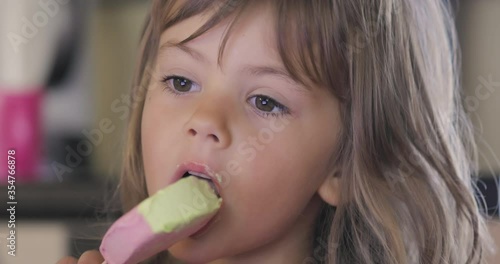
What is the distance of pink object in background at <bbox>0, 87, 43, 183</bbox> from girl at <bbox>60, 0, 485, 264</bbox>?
79 cm

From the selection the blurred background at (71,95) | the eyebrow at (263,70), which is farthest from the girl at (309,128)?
the blurred background at (71,95)

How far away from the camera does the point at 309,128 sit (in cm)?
113

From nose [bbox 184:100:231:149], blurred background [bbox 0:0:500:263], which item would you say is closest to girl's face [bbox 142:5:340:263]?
nose [bbox 184:100:231:149]

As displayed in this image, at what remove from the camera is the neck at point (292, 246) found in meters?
1.20

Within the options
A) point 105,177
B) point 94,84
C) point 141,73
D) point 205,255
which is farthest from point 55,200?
point 205,255

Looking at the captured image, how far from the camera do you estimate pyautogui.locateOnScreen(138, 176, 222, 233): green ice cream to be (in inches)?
40.0

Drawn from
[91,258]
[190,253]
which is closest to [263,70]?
[190,253]

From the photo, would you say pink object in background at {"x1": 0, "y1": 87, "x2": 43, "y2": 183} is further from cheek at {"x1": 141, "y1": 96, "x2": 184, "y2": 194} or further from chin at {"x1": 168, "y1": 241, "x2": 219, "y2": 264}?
chin at {"x1": 168, "y1": 241, "x2": 219, "y2": 264}

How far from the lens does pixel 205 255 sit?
1.11 metres

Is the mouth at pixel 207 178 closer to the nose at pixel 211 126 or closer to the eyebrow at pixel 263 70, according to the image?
the nose at pixel 211 126

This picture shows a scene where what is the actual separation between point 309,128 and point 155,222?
261mm

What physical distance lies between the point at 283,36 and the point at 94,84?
46.2 inches

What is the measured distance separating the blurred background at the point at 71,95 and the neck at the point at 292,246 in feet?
2.90

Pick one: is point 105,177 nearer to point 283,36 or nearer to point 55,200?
point 55,200
